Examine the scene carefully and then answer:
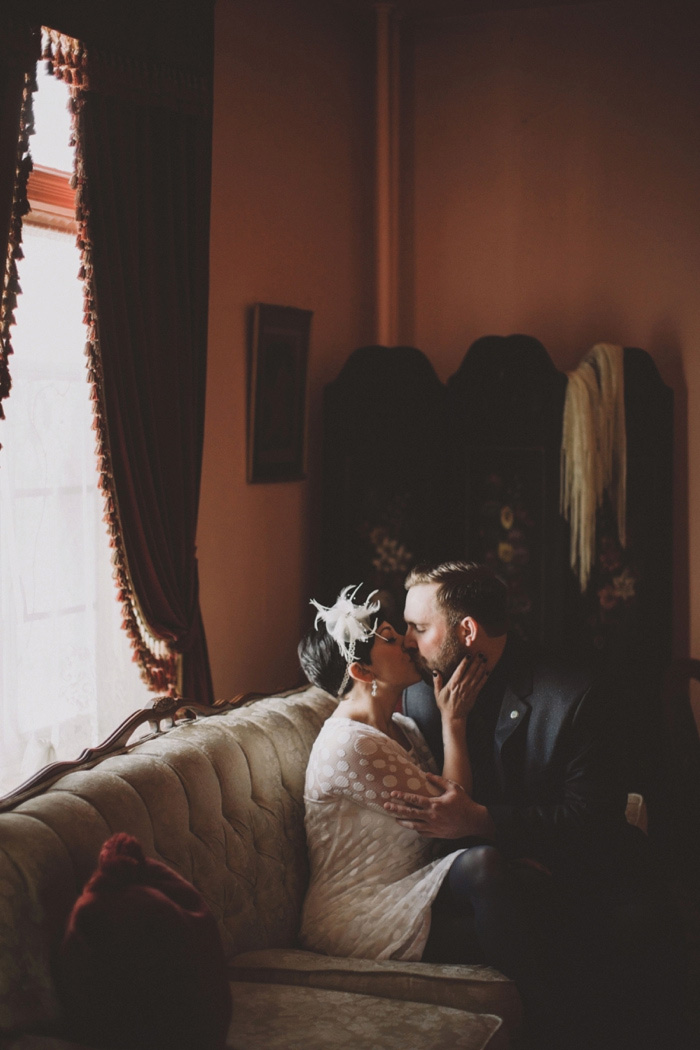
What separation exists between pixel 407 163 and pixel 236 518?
1952mm

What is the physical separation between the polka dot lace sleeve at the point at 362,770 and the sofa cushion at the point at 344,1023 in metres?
0.40

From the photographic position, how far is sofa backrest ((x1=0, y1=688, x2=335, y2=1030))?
156 centimetres

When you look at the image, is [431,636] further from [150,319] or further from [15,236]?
[15,236]

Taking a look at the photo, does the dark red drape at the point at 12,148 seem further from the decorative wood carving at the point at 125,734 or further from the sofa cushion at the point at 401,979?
the sofa cushion at the point at 401,979

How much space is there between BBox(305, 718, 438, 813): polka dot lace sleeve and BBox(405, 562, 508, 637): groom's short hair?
1.40 feet

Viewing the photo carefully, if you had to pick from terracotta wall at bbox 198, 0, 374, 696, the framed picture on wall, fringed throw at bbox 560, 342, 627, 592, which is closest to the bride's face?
terracotta wall at bbox 198, 0, 374, 696

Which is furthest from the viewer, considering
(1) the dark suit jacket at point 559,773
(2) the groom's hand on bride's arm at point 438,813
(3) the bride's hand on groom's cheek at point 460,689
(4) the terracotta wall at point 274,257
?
(4) the terracotta wall at point 274,257

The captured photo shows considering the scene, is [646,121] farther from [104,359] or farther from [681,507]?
[104,359]

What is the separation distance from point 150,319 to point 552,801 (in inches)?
63.9

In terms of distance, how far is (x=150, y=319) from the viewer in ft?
8.42

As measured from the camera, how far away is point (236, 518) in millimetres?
3266

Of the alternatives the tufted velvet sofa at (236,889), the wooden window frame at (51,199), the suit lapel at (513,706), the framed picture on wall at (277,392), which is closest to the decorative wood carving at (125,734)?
the tufted velvet sofa at (236,889)

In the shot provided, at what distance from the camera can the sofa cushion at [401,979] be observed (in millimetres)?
1933

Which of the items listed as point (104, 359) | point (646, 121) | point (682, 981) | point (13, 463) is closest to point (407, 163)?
point (646, 121)
